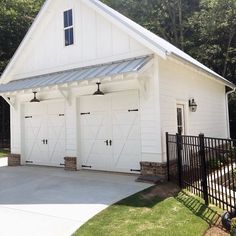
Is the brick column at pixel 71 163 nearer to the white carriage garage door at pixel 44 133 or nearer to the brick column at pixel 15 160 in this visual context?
the white carriage garage door at pixel 44 133

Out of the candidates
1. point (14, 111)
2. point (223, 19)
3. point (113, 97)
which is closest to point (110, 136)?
point (113, 97)

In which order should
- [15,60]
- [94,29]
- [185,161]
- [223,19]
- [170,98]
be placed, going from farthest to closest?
[223,19] → [15,60] → [94,29] → [170,98] → [185,161]

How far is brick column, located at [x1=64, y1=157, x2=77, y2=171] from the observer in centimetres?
1130

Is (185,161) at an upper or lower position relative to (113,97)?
lower

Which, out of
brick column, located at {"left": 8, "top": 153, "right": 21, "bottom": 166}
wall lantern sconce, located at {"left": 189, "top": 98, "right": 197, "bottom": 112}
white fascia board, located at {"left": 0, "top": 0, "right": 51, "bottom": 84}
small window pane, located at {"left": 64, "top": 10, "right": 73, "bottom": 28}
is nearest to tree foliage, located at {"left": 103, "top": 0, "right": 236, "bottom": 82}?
wall lantern sconce, located at {"left": 189, "top": 98, "right": 197, "bottom": 112}

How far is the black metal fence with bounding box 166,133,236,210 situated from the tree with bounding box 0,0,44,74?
68.4ft

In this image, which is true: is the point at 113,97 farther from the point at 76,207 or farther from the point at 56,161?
the point at 76,207

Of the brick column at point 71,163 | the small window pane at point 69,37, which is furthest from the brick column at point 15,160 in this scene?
the small window pane at point 69,37

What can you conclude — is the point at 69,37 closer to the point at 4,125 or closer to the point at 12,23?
the point at 4,125

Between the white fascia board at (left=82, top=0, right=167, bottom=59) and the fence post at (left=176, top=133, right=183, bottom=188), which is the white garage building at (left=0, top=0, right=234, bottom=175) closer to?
the white fascia board at (left=82, top=0, right=167, bottom=59)

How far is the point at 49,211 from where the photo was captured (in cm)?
657

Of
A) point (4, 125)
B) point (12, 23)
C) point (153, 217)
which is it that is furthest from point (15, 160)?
point (12, 23)

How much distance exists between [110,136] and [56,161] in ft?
9.66

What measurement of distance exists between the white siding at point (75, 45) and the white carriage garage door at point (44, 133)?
60.7 inches
